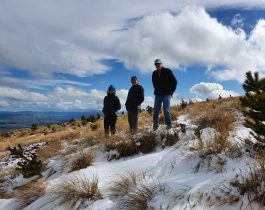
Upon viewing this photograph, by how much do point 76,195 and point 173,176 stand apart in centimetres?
175

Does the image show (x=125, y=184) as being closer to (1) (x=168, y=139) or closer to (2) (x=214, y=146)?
(2) (x=214, y=146)

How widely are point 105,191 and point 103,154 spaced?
2538 mm

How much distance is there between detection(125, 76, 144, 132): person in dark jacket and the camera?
448 inches

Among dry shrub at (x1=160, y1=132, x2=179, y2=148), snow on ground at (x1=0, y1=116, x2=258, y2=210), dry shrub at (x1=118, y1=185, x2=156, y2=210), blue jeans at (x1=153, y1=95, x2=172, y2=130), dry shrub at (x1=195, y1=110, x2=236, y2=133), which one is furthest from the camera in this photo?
blue jeans at (x1=153, y1=95, x2=172, y2=130)

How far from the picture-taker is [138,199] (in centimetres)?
Answer: 519

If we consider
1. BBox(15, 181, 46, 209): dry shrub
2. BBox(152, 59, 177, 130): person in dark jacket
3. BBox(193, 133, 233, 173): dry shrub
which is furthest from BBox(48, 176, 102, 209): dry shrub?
BBox(152, 59, 177, 130): person in dark jacket

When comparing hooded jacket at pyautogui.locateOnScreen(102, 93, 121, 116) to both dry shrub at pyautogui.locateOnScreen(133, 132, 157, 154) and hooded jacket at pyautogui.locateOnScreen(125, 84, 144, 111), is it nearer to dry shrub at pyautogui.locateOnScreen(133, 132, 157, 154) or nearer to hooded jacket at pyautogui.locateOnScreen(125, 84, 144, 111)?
hooded jacket at pyautogui.locateOnScreen(125, 84, 144, 111)

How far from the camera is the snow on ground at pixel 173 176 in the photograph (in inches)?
188

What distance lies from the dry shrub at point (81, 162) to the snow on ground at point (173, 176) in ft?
0.61

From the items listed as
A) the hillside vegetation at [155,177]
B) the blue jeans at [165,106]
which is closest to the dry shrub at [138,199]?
the hillside vegetation at [155,177]

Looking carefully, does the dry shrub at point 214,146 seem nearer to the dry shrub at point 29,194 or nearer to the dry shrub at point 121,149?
the dry shrub at point 121,149

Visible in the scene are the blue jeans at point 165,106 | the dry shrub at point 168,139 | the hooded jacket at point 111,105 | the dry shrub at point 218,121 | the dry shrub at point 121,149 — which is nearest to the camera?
the dry shrub at point 121,149

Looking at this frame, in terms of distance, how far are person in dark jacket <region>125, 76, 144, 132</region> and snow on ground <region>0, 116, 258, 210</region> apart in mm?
3196

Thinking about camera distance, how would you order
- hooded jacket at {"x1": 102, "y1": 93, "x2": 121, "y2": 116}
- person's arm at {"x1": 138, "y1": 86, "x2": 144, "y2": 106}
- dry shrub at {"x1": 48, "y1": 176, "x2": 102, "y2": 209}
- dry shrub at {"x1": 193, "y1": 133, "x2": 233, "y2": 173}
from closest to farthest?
dry shrub at {"x1": 193, "y1": 133, "x2": 233, "y2": 173}, dry shrub at {"x1": 48, "y1": 176, "x2": 102, "y2": 209}, person's arm at {"x1": 138, "y1": 86, "x2": 144, "y2": 106}, hooded jacket at {"x1": 102, "y1": 93, "x2": 121, "y2": 116}
